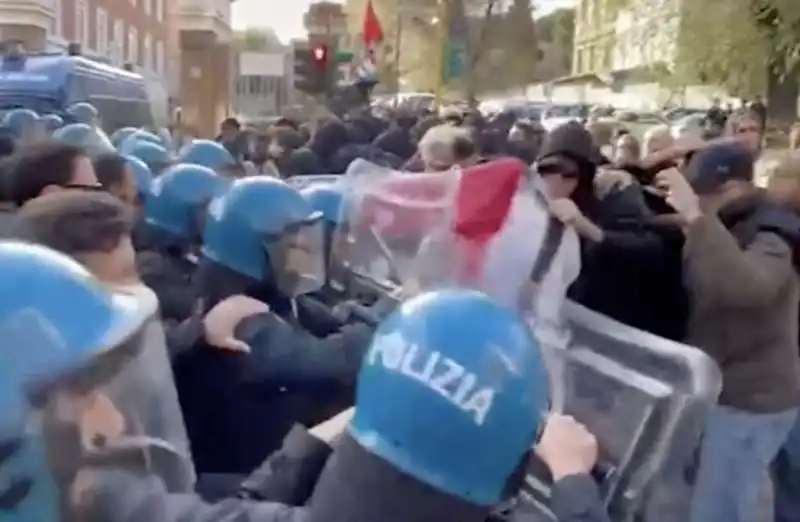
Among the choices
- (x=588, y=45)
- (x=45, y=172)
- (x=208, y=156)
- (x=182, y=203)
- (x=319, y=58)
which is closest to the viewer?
(x=45, y=172)

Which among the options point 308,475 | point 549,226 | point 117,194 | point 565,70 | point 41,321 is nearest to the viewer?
point 41,321

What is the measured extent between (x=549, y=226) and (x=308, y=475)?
1.47m

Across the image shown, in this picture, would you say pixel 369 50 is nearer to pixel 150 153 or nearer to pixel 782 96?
pixel 782 96

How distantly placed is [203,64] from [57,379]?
40355mm

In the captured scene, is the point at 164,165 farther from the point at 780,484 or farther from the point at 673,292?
the point at 780,484

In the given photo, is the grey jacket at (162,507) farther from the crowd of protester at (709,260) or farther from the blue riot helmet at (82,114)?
the blue riot helmet at (82,114)

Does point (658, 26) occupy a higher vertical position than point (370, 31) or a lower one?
higher

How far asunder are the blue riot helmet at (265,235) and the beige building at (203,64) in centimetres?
2994

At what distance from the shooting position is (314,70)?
806 inches

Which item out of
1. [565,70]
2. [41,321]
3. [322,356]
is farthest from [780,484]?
[565,70]

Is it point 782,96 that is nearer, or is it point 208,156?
point 208,156

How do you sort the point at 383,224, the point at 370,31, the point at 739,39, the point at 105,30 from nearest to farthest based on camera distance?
the point at 383,224
the point at 739,39
the point at 370,31
the point at 105,30

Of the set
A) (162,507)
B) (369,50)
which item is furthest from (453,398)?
(369,50)

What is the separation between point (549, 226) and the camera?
4.09 meters
